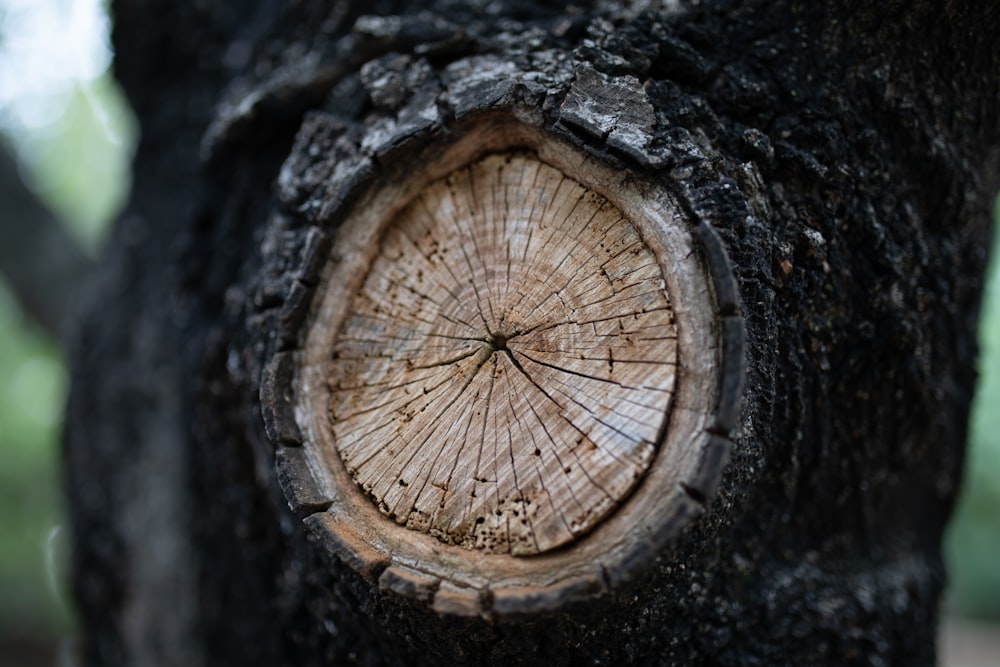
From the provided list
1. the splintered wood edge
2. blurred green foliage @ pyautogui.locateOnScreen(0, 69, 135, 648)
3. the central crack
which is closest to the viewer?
the splintered wood edge

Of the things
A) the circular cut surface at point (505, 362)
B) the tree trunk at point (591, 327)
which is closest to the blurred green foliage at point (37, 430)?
the tree trunk at point (591, 327)

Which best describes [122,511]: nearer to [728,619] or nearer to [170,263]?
[170,263]

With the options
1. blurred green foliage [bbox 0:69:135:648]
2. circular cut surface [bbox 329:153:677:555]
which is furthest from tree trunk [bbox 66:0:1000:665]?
blurred green foliage [bbox 0:69:135:648]

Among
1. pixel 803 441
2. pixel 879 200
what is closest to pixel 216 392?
pixel 803 441

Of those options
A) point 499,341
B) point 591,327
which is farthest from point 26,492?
point 591,327

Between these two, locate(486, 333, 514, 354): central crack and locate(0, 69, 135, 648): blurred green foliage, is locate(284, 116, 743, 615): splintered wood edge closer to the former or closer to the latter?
locate(486, 333, 514, 354): central crack

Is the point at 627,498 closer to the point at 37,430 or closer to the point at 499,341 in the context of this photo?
the point at 499,341
